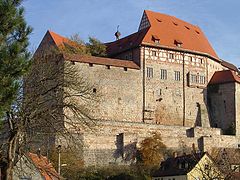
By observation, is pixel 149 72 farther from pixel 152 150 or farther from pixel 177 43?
pixel 152 150

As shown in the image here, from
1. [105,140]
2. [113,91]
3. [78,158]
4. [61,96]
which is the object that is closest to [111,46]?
[113,91]

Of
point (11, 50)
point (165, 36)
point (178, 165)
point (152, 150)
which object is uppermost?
point (165, 36)

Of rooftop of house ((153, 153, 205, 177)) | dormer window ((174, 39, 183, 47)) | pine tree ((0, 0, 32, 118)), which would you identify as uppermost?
dormer window ((174, 39, 183, 47))

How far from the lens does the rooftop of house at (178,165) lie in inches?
1745

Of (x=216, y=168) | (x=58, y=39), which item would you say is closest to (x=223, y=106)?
(x=58, y=39)

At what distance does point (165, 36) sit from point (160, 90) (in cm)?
663

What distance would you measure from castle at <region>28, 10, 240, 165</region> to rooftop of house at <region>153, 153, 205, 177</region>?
20.6 feet

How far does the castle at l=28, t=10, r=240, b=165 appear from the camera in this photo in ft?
185

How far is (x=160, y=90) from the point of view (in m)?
62.4

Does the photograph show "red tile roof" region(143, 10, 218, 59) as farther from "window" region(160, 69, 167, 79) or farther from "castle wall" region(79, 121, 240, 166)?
"castle wall" region(79, 121, 240, 166)

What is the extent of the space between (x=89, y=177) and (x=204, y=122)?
21361 mm

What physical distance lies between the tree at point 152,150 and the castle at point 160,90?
1.02 m

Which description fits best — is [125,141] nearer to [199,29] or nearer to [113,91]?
[113,91]

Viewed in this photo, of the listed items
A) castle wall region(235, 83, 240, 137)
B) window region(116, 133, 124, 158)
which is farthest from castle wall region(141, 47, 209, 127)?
window region(116, 133, 124, 158)
